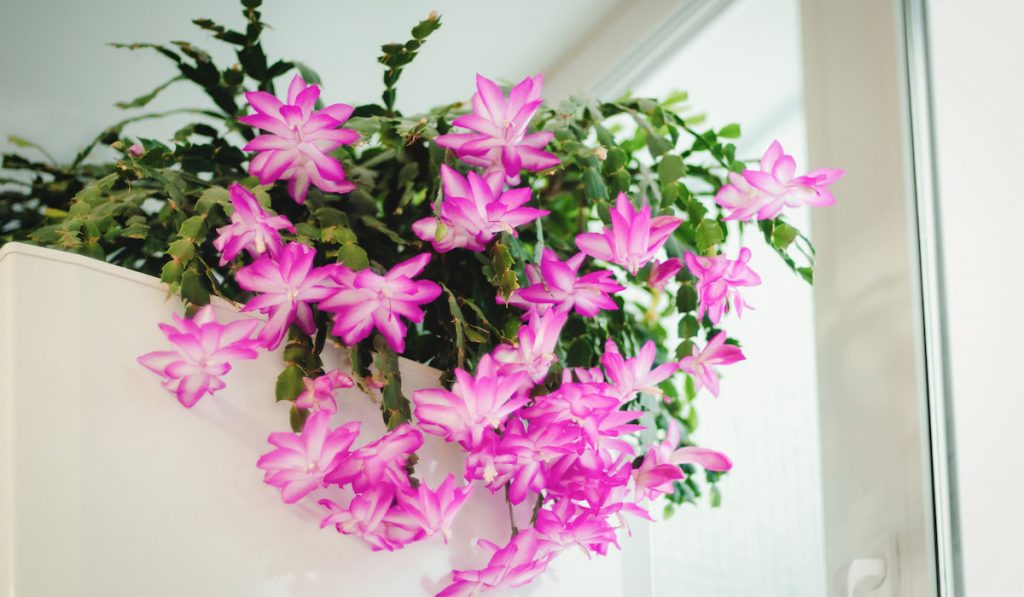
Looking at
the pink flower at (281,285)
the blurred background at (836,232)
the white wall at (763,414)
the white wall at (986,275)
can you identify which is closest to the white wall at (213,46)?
the blurred background at (836,232)

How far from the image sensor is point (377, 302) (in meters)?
0.65

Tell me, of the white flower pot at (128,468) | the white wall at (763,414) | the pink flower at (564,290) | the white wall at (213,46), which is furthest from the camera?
the white wall at (213,46)

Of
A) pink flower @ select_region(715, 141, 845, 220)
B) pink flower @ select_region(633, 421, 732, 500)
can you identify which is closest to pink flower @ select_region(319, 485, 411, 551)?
pink flower @ select_region(633, 421, 732, 500)

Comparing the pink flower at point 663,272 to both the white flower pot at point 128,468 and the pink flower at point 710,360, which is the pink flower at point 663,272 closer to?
the pink flower at point 710,360

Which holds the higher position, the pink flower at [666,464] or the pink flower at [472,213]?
the pink flower at [472,213]

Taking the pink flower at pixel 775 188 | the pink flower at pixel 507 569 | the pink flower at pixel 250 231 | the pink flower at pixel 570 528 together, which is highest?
the pink flower at pixel 775 188

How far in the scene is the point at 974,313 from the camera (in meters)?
0.79

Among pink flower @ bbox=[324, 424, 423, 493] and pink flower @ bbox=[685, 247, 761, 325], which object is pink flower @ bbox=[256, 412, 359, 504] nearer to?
pink flower @ bbox=[324, 424, 423, 493]

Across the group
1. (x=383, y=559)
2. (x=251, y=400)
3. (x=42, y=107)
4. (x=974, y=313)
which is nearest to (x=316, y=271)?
(x=251, y=400)

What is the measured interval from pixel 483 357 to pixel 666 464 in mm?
209

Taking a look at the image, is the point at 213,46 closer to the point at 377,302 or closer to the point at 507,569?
the point at 377,302

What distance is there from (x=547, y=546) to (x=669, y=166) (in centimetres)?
36

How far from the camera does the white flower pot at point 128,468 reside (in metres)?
0.58

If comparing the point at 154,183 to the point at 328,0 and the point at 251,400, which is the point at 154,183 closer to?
the point at 251,400
